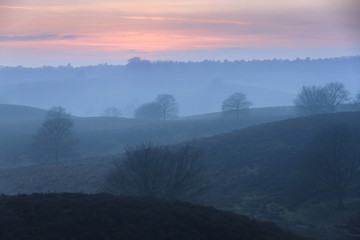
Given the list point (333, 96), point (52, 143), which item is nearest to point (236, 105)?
point (333, 96)

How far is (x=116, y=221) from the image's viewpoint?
44.9 feet

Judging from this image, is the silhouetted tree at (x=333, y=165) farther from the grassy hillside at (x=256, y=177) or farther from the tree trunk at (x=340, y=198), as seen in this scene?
the grassy hillside at (x=256, y=177)

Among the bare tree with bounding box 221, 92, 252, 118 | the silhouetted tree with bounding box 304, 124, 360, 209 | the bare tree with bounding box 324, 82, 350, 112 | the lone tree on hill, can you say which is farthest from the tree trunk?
the bare tree with bounding box 221, 92, 252, 118

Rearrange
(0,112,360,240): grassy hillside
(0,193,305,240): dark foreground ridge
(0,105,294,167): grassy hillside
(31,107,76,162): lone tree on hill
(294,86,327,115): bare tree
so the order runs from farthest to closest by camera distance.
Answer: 1. (294,86,327,115): bare tree
2. (0,105,294,167): grassy hillside
3. (31,107,76,162): lone tree on hill
4. (0,112,360,240): grassy hillside
5. (0,193,305,240): dark foreground ridge

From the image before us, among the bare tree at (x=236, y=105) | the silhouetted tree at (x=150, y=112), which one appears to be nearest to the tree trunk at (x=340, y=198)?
the bare tree at (x=236, y=105)

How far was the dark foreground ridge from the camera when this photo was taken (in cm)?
1254

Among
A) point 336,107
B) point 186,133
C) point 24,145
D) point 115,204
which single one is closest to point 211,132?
point 186,133

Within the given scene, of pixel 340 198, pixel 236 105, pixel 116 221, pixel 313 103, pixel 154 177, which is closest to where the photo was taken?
pixel 116 221

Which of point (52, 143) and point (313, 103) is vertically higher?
point (313, 103)

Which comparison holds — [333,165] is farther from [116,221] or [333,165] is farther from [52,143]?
[52,143]

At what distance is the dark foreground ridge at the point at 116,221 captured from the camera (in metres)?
12.5

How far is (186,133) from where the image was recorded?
6638 centimetres

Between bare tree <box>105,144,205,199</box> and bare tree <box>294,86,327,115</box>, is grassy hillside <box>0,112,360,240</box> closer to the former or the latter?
bare tree <box>105,144,205,199</box>

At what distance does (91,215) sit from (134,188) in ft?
24.7
